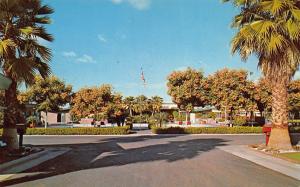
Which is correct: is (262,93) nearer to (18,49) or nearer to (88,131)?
(88,131)

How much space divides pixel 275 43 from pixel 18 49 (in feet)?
38.6

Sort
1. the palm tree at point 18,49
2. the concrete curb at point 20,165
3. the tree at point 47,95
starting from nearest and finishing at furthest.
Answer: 1. the concrete curb at point 20,165
2. the palm tree at point 18,49
3. the tree at point 47,95

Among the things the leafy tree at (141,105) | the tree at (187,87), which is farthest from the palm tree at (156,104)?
the tree at (187,87)

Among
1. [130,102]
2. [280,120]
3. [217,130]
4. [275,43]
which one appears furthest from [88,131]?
[130,102]

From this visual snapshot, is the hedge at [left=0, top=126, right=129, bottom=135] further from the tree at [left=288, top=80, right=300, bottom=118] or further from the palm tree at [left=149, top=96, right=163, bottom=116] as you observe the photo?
the palm tree at [left=149, top=96, right=163, bottom=116]

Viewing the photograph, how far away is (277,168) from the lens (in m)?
12.3

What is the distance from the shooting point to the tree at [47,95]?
1560 inches

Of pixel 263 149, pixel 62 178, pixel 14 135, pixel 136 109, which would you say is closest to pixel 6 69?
pixel 14 135

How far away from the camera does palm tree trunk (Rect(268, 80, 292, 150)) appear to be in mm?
17812

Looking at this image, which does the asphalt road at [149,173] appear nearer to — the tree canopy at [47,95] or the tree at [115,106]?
the tree at [115,106]

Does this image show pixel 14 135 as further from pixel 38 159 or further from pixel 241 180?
pixel 241 180

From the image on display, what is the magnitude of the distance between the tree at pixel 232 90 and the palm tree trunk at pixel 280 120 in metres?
20.5

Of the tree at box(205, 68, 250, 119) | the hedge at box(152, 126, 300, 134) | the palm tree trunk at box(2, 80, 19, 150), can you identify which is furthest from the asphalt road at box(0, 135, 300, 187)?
the tree at box(205, 68, 250, 119)

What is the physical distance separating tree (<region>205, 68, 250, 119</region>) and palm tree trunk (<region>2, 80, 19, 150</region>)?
89.8 feet
